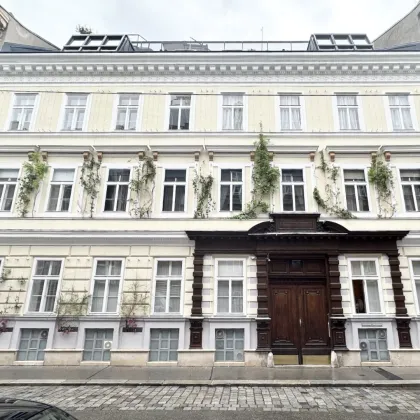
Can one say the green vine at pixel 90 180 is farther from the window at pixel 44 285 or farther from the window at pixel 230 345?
the window at pixel 230 345

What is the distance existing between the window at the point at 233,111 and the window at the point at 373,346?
30.3 feet

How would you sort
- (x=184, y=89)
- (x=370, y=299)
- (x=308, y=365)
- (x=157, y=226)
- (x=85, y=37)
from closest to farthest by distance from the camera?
(x=308, y=365) → (x=370, y=299) → (x=157, y=226) → (x=184, y=89) → (x=85, y=37)

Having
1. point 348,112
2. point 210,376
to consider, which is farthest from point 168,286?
point 348,112

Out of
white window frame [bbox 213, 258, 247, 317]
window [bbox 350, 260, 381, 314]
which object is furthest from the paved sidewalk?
window [bbox 350, 260, 381, 314]

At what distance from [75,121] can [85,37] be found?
5.84 meters

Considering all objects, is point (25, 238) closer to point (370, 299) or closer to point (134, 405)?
point (134, 405)

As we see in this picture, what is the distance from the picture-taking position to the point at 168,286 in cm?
1120

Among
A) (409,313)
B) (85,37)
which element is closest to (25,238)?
(85,37)

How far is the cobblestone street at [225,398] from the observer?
6.47 meters

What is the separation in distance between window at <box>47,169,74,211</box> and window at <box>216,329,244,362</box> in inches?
305

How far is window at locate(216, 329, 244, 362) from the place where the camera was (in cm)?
1036

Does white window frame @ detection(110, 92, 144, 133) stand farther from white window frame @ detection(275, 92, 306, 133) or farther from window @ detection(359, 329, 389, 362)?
window @ detection(359, 329, 389, 362)

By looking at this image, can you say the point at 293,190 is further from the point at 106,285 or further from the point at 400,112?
the point at 106,285

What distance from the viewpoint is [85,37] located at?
15.9 metres
